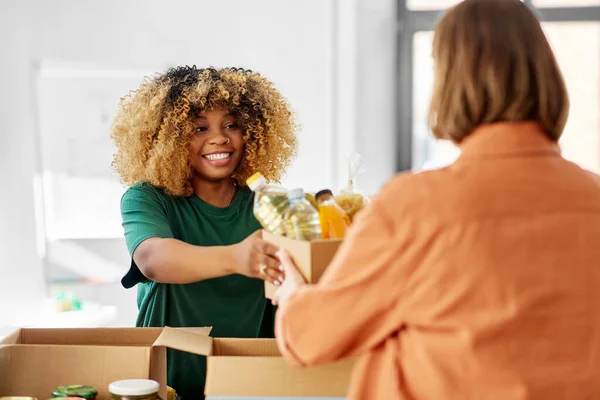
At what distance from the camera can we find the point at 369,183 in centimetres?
Answer: 419

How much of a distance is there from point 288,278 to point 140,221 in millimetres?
489

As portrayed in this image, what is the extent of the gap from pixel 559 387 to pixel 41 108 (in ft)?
11.5

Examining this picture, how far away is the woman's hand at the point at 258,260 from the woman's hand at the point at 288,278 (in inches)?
1.8

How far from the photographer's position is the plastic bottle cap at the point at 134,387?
1229 mm

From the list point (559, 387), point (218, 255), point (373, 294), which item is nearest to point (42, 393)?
point (218, 255)

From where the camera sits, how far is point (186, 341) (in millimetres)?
1335

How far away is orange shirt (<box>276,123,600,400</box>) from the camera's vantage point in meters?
1.00

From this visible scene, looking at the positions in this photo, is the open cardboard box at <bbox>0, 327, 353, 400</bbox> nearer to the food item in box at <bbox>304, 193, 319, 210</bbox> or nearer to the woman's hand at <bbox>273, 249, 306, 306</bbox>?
the woman's hand at <bbox>273, 249, 306, 306</bbox>

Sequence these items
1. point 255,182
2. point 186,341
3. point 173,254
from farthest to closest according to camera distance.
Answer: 1. point 173,254
2. point 255,182
3. point 186,341

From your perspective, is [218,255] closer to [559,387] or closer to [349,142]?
[559,387]

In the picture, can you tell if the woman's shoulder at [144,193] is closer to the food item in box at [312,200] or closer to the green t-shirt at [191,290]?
the green t-shirt at [191,290]

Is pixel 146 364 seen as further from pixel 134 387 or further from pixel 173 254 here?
pixel 173 254

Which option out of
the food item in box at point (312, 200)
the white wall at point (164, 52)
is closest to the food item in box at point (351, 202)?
the food item in box at point (312, 200)

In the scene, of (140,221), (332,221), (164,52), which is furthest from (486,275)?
(164,52)
